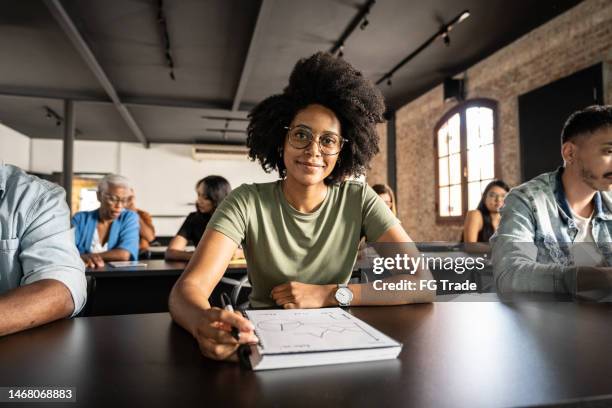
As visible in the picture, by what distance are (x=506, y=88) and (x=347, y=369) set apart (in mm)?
5888

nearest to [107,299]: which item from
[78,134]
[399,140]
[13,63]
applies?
[13,63]

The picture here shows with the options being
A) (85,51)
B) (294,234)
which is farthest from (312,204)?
(85,51)

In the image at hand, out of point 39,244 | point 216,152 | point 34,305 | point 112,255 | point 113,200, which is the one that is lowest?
point 112,255

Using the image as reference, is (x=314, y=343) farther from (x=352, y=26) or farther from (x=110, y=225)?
(x=352, y=26)

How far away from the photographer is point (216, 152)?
11.6 m

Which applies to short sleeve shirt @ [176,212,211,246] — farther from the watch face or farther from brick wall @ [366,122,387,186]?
brick wall @ [366,122,387,186]

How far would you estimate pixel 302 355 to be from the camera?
72 cm

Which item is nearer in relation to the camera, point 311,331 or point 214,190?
point 311,331

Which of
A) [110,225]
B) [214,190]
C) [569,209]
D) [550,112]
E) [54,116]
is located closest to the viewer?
[569,209]

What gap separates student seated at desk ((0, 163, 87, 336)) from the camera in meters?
1.13

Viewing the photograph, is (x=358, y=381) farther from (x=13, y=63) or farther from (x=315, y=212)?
(x=13, y=63)

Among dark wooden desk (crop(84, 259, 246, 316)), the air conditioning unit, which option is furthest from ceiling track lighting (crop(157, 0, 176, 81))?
the air conditioning unit

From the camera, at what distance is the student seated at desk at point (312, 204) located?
141 cm

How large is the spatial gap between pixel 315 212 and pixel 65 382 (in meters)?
1.06
